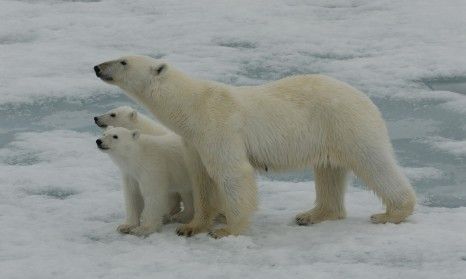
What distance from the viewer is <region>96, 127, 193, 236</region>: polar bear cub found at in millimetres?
6375

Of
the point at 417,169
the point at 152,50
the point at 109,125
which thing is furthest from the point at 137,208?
the point at 152,50

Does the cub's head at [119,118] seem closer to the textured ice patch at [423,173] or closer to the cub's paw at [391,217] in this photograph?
the cub's paw at [391,217]

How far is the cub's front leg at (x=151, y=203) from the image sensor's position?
20.9 ft

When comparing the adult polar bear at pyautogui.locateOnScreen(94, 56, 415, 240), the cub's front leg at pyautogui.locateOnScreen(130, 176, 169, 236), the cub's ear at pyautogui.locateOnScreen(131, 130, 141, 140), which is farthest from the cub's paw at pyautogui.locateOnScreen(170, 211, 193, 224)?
the cub's ear at pyautogui.locateOnScreen(131, 130, 141, 140)

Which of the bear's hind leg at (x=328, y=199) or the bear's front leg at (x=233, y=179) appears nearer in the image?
the bear's front leg at (x=233, y=179)

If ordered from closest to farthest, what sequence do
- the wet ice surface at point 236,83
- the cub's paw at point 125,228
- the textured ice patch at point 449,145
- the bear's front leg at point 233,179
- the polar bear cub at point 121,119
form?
the wet ice surface at point 236,83 < the bear's front leg at point 233,179 < the cub's paw at point 125,228 < the polar bear cub at point 121,119 < the textured ice patch at point 449,145

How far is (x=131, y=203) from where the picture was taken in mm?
6531

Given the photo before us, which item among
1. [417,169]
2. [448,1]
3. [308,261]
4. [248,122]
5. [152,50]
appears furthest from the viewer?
[448,1]

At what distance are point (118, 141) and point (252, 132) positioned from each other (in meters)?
0.82

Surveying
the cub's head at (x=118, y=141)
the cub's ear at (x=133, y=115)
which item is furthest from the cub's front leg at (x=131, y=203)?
the cub's ear at (x=133, y=115)

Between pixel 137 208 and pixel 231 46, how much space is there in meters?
5.47

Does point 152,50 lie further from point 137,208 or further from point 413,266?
point 413,266

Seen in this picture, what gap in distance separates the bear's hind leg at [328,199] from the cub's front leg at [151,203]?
930 millimetres

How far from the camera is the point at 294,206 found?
7109 millimetres
